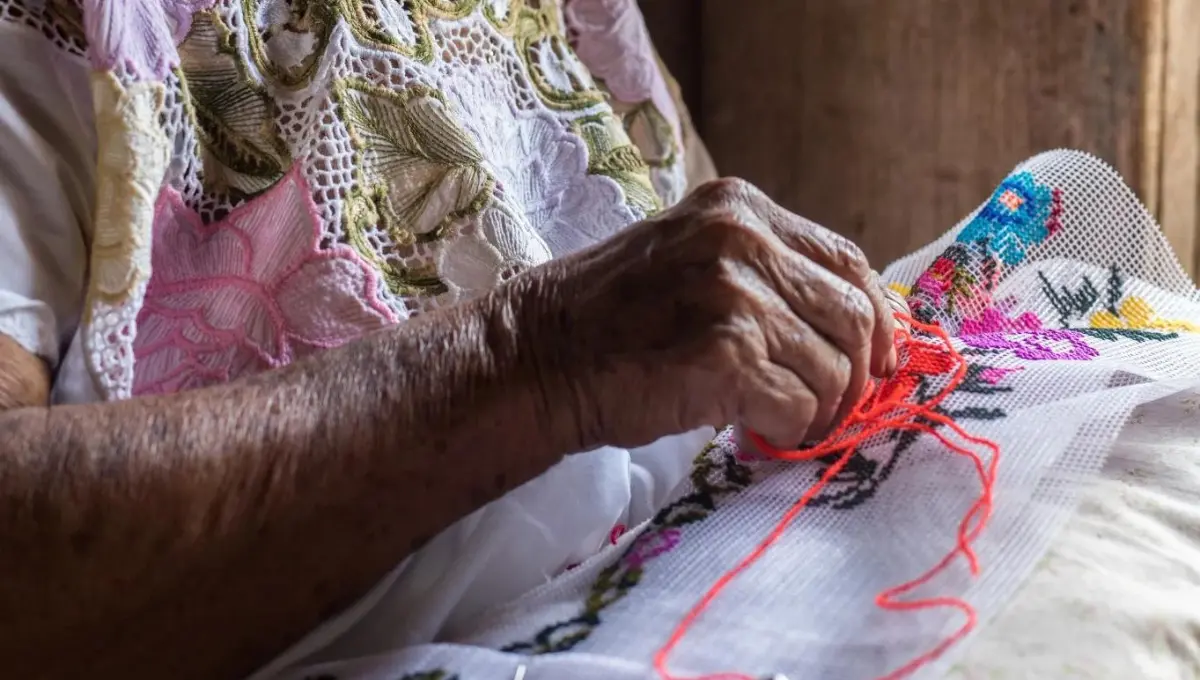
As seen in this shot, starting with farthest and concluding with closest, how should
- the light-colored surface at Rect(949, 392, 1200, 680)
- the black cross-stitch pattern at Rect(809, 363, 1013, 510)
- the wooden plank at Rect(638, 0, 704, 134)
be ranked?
the wooden plank at Rect(638, 0, 704, 134), the black cross-stitch pattern at Rect(809, 363, 1013, 510), the light-colored surface at Rect(949, 392, 1200, 680)

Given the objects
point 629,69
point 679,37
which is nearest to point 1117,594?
point 629,69

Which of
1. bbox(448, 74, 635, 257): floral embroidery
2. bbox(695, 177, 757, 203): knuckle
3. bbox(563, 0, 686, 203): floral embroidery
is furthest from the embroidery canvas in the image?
bbox(563, 0, 686, 203): floral embroidery

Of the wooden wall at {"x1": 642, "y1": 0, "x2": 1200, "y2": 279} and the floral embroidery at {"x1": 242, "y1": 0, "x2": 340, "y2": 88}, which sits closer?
the floral embroidery at {"x1": 242, "y1": 0, "x2": 340, "y2": 88}

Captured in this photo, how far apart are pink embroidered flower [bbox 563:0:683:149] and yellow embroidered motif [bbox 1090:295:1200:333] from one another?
488 mm

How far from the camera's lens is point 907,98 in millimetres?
1160

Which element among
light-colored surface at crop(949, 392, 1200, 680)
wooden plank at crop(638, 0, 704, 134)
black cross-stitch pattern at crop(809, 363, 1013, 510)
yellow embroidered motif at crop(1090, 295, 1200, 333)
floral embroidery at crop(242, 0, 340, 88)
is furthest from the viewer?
wooden plank at crop(638, 0, 704, 134)

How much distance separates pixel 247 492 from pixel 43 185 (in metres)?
0.22

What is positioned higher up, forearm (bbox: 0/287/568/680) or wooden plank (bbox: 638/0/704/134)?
wooden plank (bbox: 638/0/704/134)

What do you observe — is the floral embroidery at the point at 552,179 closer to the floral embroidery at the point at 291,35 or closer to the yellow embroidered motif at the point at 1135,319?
the floral embroidery at the point at 291,35

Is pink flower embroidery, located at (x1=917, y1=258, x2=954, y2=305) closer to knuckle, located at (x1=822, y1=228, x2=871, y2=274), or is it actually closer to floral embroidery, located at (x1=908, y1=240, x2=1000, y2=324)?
floral embroidery, located at (x1=908, y1=240, x2=1000, y2=324)

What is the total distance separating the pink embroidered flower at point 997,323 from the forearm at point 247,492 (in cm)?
35

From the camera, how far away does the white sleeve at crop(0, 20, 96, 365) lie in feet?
1.69

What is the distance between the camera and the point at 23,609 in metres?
0.43

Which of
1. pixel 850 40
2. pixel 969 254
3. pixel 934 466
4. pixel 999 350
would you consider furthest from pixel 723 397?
pixel 850 40
